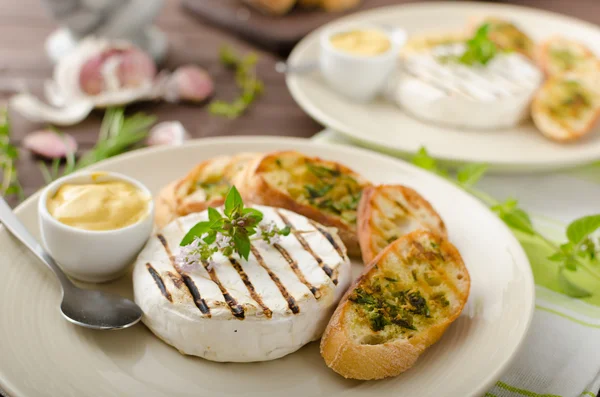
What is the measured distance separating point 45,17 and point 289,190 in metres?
3.52

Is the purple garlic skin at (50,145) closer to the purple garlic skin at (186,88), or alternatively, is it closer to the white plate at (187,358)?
the purple garlic skin at (186,88)

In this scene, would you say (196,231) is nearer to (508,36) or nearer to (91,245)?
(91,245)

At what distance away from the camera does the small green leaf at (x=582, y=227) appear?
277 centimetres

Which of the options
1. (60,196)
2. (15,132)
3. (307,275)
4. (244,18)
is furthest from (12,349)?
(244,18)

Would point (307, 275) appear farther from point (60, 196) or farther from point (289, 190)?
point (60, 196)

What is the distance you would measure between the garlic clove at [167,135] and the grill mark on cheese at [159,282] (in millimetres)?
1592

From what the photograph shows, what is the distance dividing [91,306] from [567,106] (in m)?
2.99

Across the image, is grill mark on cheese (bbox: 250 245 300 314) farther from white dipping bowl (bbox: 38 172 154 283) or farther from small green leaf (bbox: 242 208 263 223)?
white dipping bowl (bbox: 38 172 154 283)

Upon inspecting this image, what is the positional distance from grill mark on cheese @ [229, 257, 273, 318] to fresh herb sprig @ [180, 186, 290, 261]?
34mm

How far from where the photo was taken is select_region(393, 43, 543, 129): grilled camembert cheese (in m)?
3.98

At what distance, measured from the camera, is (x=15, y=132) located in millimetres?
4016

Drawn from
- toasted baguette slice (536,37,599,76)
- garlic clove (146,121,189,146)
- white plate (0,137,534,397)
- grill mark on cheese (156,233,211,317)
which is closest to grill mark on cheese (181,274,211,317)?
grill mark on cheese (156,233,211,317)

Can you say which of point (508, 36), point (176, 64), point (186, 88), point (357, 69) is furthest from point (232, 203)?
point (508, 36)

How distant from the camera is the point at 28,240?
254 centimetres
